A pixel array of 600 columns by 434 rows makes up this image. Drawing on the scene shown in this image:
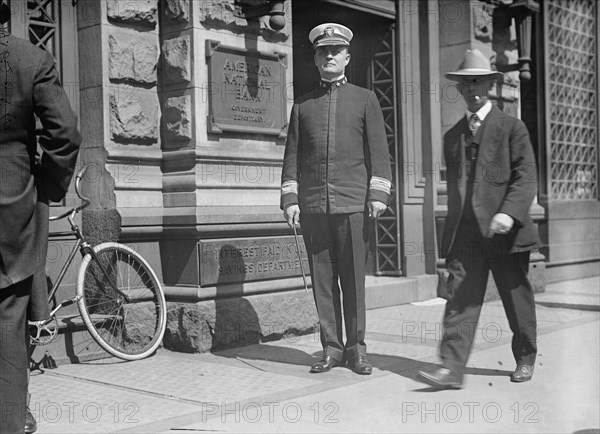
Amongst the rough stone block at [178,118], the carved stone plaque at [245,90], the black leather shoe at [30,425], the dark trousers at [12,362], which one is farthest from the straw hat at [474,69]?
the black leather shoe at [30,425]

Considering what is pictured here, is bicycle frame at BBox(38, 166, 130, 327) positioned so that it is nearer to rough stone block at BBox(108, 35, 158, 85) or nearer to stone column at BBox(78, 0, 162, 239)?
stone column at BBox(78, 0, 162, 239)

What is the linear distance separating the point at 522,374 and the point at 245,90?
3592mm

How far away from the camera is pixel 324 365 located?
6.51m

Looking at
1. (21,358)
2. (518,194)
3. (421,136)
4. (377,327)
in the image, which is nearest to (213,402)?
(21,358)

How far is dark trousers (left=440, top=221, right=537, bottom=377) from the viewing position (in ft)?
19.5

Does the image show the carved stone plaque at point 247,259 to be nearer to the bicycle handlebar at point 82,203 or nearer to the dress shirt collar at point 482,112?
the bicycle handlebar at point 82,203

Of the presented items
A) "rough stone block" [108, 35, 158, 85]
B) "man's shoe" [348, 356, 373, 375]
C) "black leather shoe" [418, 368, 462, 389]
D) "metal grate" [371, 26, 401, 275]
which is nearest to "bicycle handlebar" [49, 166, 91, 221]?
"rough stone block" [108, 35, 158, 85]

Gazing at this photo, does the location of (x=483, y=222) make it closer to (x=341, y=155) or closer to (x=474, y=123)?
(x=474, y=123)

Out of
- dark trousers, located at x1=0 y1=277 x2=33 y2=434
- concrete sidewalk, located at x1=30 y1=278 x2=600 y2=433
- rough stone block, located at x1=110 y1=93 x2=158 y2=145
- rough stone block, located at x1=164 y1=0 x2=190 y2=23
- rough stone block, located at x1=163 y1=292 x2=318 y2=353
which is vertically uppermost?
rough stone block, located at x1=164 y1=0 x2=190 y2=23

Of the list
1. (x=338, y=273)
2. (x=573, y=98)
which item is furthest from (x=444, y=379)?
(x=573, y=98)

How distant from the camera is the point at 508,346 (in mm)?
7543

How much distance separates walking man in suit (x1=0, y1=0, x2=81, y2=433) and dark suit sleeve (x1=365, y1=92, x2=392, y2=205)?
9.08 ft

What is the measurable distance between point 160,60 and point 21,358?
4.45 metres

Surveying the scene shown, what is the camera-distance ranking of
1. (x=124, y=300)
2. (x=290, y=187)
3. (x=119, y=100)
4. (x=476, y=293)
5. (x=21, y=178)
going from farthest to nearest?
(x=119, y=100), (x=124, y=300), (x=290, y=187), (x=476, y=293), (x=21, y=178)
